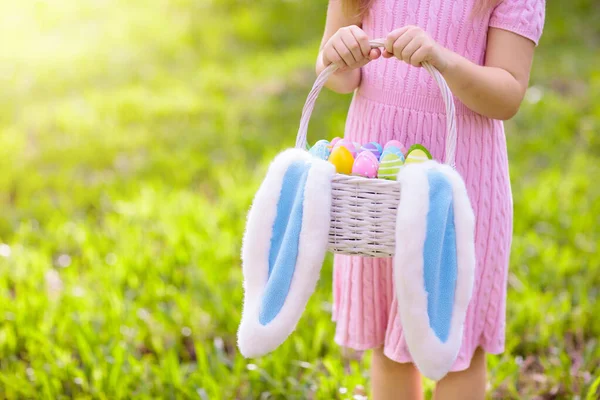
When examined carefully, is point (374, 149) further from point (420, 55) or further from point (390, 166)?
point (420, 55)

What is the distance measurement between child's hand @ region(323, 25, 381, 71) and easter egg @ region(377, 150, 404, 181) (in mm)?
219

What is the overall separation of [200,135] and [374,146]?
3.16 meters

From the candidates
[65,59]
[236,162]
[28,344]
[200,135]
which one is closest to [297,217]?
[28,344]

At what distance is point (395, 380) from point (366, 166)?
0.68 m

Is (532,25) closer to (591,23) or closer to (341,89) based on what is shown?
(341,89)

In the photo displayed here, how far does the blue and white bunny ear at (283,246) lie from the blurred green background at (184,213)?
736mm

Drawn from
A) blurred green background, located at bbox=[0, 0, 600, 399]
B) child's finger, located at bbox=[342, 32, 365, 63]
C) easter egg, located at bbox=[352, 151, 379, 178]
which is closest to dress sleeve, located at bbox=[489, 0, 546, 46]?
child's finger, located at bbox=[342, 32, 365, 63]

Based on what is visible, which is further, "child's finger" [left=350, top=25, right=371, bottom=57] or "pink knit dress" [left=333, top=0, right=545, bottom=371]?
"pink knit dress" [left=333, top=0, right=545, bottom=371]

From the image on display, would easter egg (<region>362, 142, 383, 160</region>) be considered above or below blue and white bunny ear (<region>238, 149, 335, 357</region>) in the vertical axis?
above

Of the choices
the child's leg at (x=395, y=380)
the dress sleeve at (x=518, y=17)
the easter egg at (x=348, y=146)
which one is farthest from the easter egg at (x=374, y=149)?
the child's leg at (x=395, y=380)

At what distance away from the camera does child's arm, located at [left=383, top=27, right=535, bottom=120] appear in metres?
1.42

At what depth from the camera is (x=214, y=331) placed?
2.62 meters

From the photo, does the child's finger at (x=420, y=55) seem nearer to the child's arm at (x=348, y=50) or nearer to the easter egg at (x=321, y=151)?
the child's arm at (x=348, y=50)

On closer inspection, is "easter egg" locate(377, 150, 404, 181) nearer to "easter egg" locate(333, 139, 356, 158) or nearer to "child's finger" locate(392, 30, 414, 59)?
"easter egg" locate(333, 139, 356, 158)
